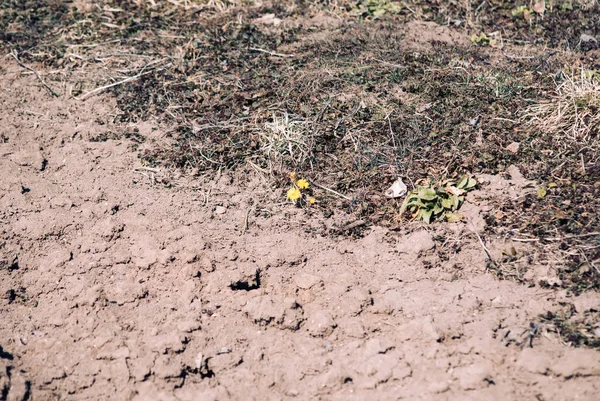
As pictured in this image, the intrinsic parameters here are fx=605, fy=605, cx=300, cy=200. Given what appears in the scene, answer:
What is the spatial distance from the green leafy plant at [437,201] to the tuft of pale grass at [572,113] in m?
0.76

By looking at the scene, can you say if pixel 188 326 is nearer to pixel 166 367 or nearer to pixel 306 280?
pixel 166 367

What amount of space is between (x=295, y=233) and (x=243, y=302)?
607 mm

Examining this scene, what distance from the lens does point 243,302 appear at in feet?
11.3

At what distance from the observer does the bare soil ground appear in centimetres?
312

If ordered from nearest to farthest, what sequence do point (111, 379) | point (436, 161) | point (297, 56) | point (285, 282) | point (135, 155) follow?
point (111, 379) → point (285, 282) → point (436, 161) → point (135, 155) → point (297, 56)

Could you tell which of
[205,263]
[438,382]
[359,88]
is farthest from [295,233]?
[359,88]

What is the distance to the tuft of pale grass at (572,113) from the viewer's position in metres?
4.05

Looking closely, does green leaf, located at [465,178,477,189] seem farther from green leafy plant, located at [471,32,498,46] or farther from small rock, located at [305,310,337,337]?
green leafy plant, located at [471,32,498,46]

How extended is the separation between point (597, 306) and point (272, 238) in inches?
73.5

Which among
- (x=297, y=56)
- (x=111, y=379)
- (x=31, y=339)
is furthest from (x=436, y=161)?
(x=31, y=339)

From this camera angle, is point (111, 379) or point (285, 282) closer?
point (111, 379)

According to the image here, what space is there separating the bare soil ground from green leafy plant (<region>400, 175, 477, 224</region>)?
0.09 metres

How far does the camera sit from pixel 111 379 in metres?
3.15

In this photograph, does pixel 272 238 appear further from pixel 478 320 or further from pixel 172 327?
pixel 478 320
